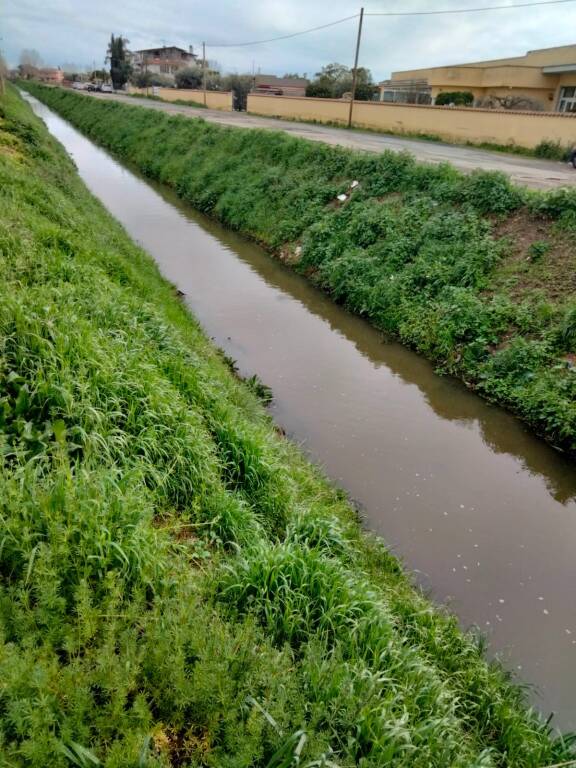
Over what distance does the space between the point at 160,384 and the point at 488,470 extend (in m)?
3.90

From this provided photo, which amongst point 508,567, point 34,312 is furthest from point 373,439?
point 34,312

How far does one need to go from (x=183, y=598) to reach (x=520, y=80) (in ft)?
121

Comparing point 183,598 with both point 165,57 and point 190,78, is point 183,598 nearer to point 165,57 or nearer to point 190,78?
point 190,78

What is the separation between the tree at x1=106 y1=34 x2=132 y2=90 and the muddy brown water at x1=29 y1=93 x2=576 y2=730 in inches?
3487

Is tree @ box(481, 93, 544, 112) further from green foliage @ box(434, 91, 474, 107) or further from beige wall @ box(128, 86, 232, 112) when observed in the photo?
beige wall @ box(128, 86, 232, 112)

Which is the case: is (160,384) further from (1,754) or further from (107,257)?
(107,257)

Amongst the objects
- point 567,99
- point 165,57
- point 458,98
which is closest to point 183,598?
point 567,99

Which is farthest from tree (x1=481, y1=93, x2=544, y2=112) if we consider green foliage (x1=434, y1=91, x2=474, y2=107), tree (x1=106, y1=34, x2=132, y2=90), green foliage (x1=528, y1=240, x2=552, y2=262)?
tree (x1=106, y1=34, x2=132, y2=90)

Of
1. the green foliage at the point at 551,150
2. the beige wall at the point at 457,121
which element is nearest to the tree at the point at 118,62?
the beige wall at the point at 457,121

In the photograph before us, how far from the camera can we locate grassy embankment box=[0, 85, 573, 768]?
195 cm

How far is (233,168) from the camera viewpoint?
1825 cm

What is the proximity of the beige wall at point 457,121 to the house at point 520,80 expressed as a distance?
314 inches

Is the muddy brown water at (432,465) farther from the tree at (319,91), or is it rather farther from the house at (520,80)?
the tree at (319,91)

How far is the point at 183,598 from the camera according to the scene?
8.28ft
